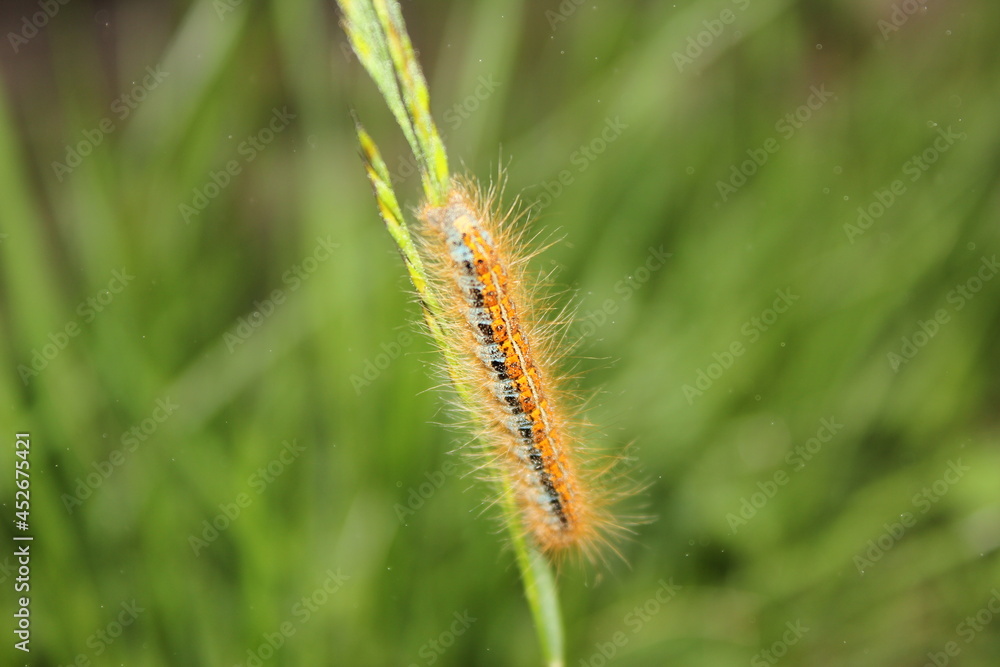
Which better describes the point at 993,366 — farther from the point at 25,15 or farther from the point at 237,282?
the point at 25,15

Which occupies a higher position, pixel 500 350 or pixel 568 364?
pixel 500 350

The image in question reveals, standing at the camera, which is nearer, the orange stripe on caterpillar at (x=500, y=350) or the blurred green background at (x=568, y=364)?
the orange stripe on caterpillar at (x=500, y=350)

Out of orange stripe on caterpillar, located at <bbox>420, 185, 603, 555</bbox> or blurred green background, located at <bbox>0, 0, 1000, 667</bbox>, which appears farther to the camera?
blurred green background, located at <bbox>0, 0, 1000, 667</bbox>

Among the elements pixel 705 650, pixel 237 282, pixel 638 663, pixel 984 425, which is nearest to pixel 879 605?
pixel 705 650

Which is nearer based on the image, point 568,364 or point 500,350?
point 500,350
